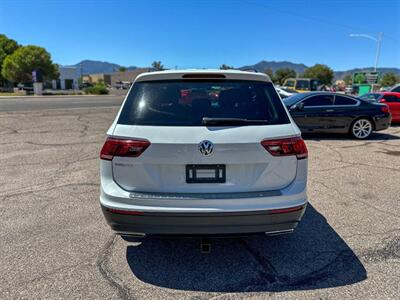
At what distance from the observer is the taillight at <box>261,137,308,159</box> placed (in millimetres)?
2627

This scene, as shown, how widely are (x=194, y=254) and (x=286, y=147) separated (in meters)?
1.49

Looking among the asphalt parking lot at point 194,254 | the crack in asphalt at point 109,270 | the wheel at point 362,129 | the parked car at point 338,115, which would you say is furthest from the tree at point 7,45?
the crack in asphalt at point 109,270

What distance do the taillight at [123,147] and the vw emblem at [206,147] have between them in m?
0.45

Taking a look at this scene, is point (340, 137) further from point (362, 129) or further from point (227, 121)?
point (227, 121)

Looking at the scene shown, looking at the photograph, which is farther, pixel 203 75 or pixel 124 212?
pixel 203 75

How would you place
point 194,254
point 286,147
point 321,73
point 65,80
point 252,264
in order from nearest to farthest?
1. point 286,147
2. point 252,264
3. point 194,254
4. point 65,80
5. point 321,73

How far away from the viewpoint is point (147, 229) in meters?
2.60

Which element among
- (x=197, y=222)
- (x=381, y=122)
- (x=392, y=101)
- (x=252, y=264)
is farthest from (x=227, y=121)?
(x=392, y=101)

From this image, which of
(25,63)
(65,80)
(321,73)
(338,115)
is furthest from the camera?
(321,73)

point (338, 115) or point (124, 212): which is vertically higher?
point (338, 115)

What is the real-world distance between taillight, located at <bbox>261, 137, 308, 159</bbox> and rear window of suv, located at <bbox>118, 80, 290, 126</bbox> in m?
0.21

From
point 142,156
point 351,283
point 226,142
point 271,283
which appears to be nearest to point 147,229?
point 142,156

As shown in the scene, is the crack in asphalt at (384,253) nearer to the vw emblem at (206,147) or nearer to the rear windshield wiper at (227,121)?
the rear windshield wiper at (227,121)

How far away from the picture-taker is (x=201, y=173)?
2.60 m
